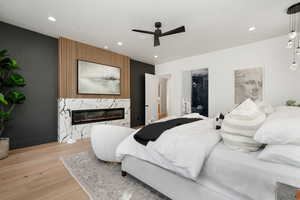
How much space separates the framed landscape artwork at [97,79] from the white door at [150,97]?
1.19 meters

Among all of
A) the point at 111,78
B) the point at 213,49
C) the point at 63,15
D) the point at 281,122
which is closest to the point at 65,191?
the point at 281,122

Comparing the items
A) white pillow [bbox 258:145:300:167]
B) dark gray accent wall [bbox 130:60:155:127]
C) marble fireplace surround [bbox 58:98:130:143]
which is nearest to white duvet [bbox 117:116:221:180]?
white pillow [bbox 258:145:300:167]

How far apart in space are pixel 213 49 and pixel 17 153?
537 centimetres

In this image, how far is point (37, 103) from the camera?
3010mm

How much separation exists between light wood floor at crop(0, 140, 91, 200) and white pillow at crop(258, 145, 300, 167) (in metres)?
1.75

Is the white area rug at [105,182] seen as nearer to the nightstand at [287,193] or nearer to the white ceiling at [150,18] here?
the nightstand at [287,193]

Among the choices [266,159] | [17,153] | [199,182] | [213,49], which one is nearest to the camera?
[266,159]

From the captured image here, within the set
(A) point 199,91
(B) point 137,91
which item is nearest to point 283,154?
(B) point 137,91

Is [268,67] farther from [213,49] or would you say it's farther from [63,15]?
[63,15]

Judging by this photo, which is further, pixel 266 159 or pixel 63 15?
pixel 63 15

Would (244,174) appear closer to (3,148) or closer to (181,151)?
→ (181,151)

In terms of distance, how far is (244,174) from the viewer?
907 millimetres

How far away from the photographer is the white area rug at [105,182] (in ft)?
4.76

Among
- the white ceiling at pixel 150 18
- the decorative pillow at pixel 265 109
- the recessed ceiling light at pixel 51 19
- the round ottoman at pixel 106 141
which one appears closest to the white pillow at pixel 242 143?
the decorative pillow at pixel 265 109
